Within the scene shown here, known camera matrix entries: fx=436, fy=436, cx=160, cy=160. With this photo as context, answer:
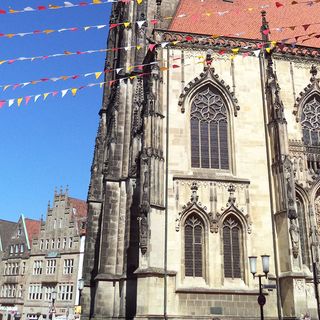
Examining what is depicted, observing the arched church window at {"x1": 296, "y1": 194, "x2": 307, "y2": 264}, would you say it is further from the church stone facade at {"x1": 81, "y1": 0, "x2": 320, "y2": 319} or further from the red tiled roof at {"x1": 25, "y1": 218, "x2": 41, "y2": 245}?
the red tiled roof at {"x1": 25, "y1": 218, "x2": 41, "y2": 245}

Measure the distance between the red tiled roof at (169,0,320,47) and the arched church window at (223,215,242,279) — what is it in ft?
32.7

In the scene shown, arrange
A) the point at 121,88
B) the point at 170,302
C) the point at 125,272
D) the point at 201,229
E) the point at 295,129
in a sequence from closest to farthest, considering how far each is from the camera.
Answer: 1. the point at 170,302
2. the point at 201,229
3. the point at 125,272
4. the point at 295,129
5. the point at 121,88

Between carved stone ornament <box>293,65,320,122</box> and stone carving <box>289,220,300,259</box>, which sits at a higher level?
carved stone ornament <box>293,65,320,122</box>

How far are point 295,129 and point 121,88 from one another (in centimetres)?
940

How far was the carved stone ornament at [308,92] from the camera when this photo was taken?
20.9 m

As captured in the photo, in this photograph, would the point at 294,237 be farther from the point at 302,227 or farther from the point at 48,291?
the point at 48,291

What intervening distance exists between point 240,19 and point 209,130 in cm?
883

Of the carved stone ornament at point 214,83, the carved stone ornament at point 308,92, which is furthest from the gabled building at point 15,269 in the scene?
the carved stone ornament at point 308,92

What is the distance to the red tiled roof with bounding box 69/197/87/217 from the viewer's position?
139 feet

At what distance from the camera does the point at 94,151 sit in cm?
2811

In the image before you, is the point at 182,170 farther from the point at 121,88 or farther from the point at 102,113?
the point at 102,113

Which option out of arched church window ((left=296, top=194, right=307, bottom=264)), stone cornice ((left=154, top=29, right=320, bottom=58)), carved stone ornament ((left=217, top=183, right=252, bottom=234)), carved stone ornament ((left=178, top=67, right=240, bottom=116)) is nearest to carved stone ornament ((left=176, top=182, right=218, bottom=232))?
carved stone ornament ((left=217, top=183, right=252, bottom=234))

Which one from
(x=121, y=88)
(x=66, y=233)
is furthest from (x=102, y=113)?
(x=66, y=233)

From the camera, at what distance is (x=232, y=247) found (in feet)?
59.4
